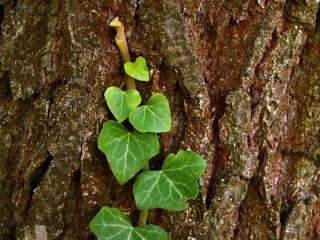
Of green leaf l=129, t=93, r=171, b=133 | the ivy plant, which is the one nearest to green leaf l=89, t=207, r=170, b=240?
the ivy plant

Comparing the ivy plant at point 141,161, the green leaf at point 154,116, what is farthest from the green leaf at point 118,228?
the green leaf at point 154,116

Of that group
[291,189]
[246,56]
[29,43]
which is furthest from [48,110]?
[291,189]

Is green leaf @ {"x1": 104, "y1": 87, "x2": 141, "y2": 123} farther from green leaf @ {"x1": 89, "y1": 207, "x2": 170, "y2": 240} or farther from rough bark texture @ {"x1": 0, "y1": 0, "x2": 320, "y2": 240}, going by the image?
green leaf @ {"x1": 89, "y1": 207, "x2": 170, "y2": 240}

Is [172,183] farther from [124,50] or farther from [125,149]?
[124,50]

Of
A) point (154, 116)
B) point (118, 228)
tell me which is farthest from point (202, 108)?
point (118, 228)

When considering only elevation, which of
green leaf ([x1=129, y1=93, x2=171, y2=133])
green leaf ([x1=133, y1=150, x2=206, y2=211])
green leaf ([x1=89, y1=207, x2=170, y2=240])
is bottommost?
green leaf ([x1=89, y1=207, x2=170, y2=240])

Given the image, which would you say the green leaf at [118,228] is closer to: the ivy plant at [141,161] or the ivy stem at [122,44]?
the ivy plant at [141,161]
